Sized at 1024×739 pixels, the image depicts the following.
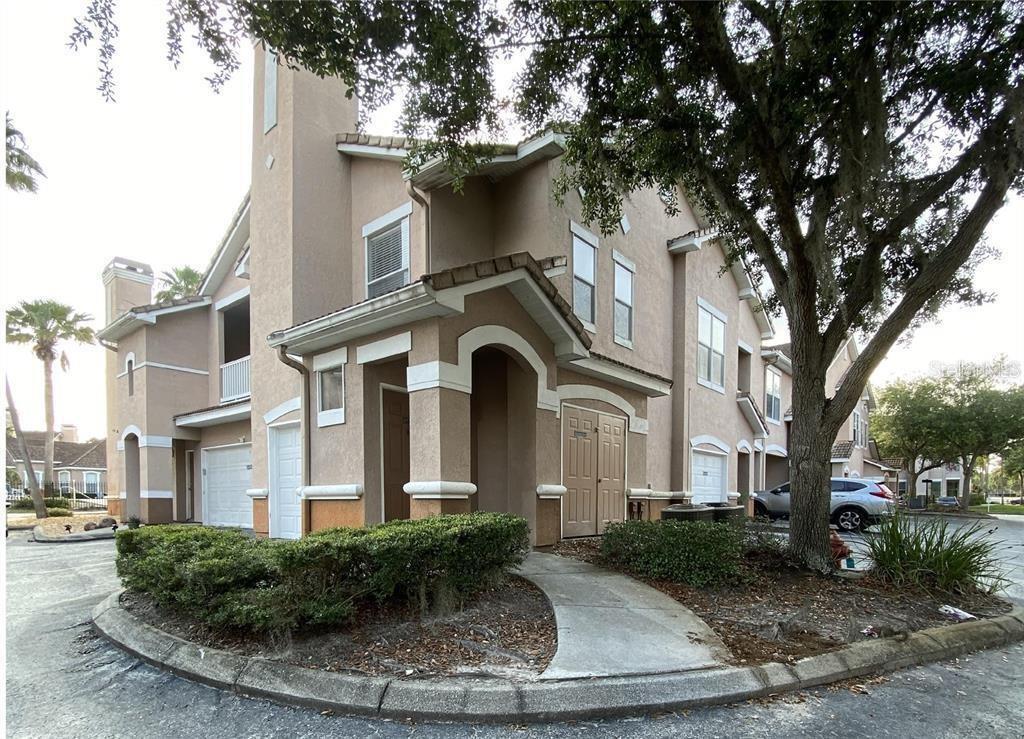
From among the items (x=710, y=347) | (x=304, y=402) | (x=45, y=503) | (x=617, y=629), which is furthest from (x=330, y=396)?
(x=45, y=503)

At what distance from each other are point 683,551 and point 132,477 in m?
16.4

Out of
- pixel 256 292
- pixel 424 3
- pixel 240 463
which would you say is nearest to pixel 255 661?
pixel 424 3

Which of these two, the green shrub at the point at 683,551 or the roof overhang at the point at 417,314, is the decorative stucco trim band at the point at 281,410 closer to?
the roof overhang at the point at 417,314

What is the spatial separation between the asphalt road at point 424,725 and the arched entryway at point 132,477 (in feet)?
42.2

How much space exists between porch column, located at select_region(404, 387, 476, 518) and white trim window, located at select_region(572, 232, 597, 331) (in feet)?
14.4

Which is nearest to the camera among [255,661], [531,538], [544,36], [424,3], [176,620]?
[255,661]

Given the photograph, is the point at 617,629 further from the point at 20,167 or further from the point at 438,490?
the point at 20,167

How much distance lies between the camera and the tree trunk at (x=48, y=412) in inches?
1030

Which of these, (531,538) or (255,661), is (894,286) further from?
(255,661)

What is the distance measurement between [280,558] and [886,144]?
289 inches

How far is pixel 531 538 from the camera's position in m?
8.11

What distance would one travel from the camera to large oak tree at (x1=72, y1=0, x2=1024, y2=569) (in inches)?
229

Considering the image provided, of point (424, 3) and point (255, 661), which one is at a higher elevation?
point (424, 3)

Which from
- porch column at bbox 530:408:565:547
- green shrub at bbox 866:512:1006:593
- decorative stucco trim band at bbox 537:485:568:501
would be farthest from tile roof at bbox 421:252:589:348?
green shrub at bbox 866:512:1006:593
